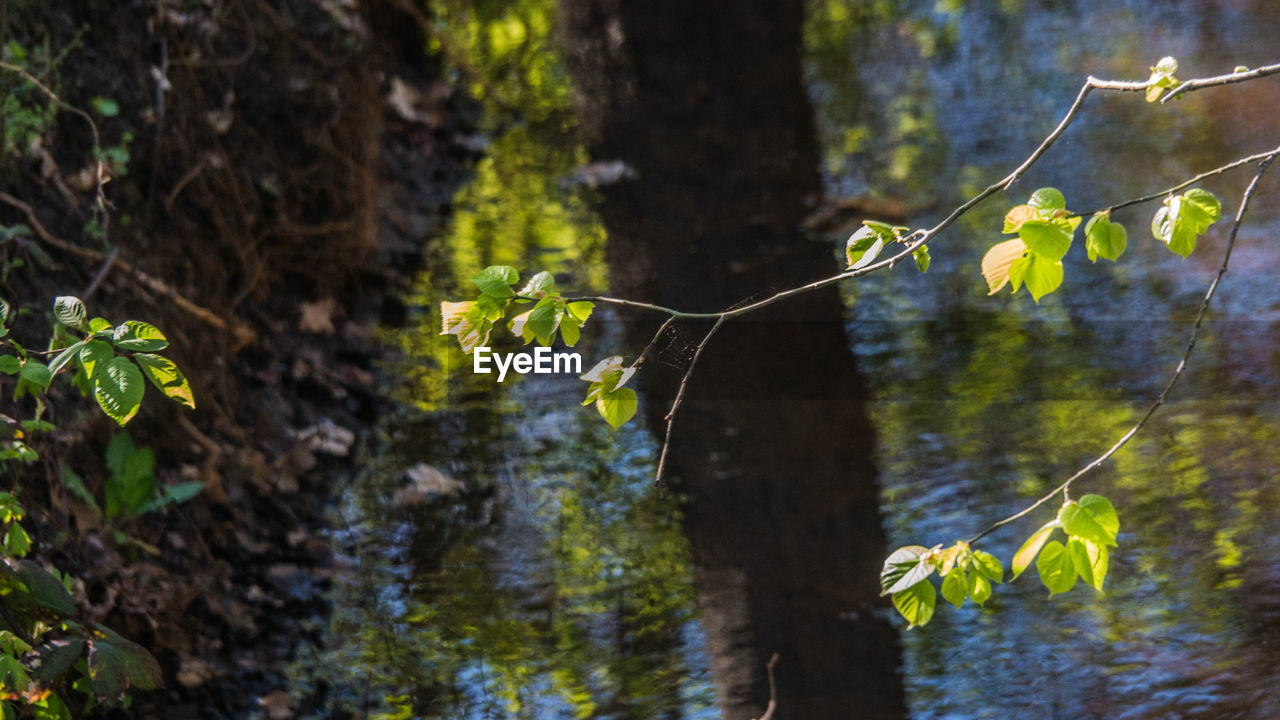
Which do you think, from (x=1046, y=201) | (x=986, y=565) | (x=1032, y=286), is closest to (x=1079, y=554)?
(x=986, y=565)

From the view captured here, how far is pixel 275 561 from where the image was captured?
3188 millimetres

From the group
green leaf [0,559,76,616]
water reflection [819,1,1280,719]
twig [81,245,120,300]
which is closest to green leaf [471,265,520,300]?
green leaf [0,559,76,616]

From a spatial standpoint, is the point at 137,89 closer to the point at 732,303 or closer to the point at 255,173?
the point at 255,173

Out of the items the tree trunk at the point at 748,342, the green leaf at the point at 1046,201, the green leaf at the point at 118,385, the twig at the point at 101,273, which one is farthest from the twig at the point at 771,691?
the twig at the point at 101,273

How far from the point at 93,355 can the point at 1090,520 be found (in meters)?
1.41

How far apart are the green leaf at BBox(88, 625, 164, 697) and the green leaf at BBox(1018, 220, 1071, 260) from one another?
1708 millimetres

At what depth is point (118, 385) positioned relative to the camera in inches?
59.2

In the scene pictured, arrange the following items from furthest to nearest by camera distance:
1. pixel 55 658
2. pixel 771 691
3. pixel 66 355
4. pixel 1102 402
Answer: pixel 1102 402 → pixel 771 691 → pixel 55 658 → pixel 66 355

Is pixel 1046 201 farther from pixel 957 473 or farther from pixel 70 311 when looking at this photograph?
pixel 957 473

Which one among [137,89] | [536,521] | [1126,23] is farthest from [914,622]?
[1126,23]

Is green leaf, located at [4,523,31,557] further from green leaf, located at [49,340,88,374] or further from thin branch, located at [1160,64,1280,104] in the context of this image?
thin branch, located at [1160,64,1280,104]

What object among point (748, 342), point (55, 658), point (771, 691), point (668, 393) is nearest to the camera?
point (55, 658)

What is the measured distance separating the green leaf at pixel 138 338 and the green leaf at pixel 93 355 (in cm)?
2

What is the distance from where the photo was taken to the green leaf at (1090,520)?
4.14 feet
